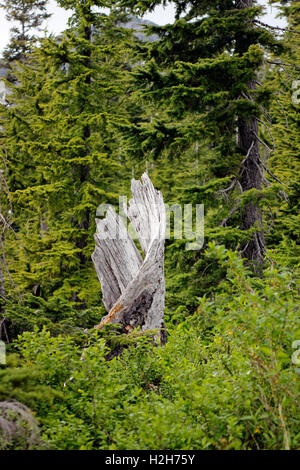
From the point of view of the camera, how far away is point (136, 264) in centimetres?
664

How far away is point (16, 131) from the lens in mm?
13750

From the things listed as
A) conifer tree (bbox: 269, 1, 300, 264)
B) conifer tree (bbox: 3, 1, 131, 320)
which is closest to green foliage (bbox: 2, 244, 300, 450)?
conifer tree (bbox: 269, 1, 300, 264)

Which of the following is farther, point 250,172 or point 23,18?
point 23,18

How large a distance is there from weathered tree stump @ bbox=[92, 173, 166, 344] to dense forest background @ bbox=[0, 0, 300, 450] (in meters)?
0.39

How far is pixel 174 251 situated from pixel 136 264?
1.91 m

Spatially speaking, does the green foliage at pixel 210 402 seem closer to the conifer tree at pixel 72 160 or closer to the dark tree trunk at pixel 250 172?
the dark tree trunk at pixel 250 172

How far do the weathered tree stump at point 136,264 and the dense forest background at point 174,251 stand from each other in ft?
1.27

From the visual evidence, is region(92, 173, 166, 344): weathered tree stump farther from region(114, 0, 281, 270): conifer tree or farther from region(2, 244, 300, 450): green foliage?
region(2, 244, 300, 450): green foliage

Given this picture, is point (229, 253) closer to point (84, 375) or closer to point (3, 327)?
point (84, 375)

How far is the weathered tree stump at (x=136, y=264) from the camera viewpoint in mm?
5738

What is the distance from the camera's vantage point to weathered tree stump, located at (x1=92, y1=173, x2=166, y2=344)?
5.74 meters

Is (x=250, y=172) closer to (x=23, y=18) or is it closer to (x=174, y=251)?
(x=174, y=251)

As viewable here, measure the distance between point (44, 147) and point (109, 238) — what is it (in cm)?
616

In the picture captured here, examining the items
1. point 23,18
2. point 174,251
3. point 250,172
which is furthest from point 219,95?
point 23,18
